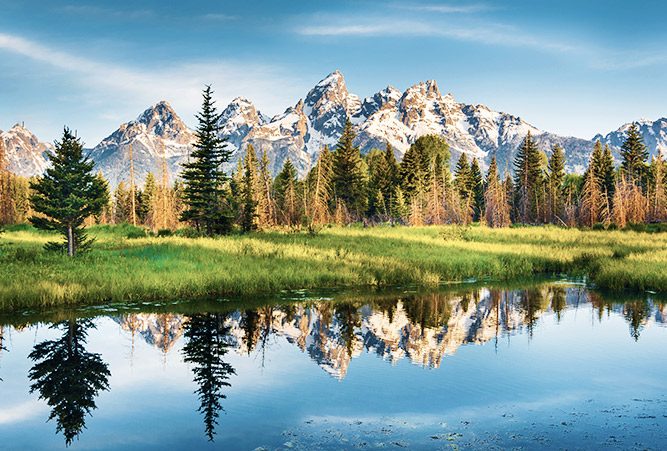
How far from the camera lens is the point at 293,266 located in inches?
976

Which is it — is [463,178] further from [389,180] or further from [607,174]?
[607,174]

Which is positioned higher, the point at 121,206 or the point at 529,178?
the point at 529,178

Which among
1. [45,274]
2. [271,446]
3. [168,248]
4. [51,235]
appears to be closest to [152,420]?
[271,446]

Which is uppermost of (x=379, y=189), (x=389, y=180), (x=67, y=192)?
(x=389, y=180)

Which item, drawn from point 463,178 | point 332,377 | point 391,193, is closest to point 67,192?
point 332,377

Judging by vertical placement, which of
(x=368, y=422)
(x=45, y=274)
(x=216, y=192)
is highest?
(x=216, y=192)

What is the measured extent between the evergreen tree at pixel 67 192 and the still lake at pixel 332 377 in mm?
10523

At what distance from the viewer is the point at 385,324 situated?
1670 cm

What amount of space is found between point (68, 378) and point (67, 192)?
60.4 feet

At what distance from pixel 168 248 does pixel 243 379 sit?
19.3 m

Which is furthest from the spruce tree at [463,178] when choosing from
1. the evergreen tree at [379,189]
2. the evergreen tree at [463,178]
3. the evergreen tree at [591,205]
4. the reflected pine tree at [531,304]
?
the reflected pine tree at [531,304]

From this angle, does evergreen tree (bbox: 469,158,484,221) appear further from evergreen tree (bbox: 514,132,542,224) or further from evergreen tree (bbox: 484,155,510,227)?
evergreen tree (bbox: 484,155,510,227)

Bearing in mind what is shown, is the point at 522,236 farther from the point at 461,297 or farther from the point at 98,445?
the point at 98,445

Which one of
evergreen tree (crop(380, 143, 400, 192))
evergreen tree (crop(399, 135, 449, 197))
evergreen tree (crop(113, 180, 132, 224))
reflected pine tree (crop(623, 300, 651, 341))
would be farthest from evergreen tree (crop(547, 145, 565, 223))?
evergreen tree (crop(113, 180, 132, 224))
